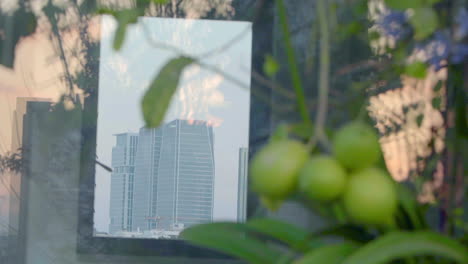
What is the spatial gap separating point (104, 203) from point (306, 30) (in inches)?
41.2

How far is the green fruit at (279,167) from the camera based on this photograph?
1.59 feet

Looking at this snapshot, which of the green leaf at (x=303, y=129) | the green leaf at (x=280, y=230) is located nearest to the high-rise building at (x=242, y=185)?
the green leaf at (x=280, y=230)

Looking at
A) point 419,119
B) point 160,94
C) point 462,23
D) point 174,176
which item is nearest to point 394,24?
point 462,23

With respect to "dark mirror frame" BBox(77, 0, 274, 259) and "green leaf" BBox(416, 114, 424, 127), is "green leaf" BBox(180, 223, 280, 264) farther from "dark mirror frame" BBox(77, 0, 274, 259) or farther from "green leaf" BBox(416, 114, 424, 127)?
"dark mirror frame" BBox(77, 0, 274, 259)

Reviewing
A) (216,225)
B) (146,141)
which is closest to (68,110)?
(146,141)

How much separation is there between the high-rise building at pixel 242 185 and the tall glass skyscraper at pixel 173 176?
0.33 feet

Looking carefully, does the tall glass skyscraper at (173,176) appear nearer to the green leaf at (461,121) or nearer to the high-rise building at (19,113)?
the high-rise building at (19,113)

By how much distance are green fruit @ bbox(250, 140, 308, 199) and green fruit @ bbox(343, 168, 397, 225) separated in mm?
46

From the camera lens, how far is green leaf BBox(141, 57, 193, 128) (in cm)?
60

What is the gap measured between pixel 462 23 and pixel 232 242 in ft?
1.57

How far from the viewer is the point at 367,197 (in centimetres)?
48

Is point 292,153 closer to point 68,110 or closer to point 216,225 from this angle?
point 216,225

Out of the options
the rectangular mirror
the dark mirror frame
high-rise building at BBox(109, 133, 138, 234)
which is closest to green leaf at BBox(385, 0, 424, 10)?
the dark mirror frame

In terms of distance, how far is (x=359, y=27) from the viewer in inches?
31.7
